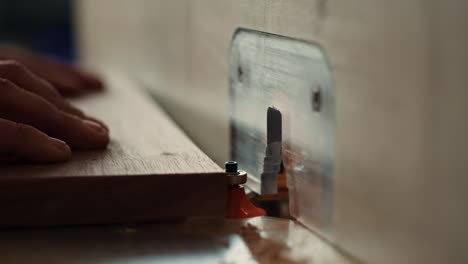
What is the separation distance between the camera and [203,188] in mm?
376

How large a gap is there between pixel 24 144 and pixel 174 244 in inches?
4.5

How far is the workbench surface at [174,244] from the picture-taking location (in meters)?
0.34

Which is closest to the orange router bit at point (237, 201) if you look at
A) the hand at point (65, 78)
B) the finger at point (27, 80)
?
the finger at point (27, 80)

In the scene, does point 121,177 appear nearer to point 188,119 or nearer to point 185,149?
point 185,149

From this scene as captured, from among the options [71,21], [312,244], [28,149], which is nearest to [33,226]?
[28,149]

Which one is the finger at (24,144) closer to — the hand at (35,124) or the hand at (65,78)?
the hand at (35,124)

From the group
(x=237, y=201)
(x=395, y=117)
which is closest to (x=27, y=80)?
(x=237, y=201)

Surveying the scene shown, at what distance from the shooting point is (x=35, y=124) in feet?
1.43

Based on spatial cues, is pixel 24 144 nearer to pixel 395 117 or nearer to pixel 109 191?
pixel 109 191

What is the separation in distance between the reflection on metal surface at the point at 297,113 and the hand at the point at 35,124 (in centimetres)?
11

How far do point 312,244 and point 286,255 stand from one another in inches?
0.9

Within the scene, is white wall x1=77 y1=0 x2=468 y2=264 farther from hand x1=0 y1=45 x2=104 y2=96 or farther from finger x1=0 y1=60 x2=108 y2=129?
hand x1=0 y1=45 x2=104 y2=96

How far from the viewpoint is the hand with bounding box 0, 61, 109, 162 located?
397 millimetres

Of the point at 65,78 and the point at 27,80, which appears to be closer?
the point at 27,80
